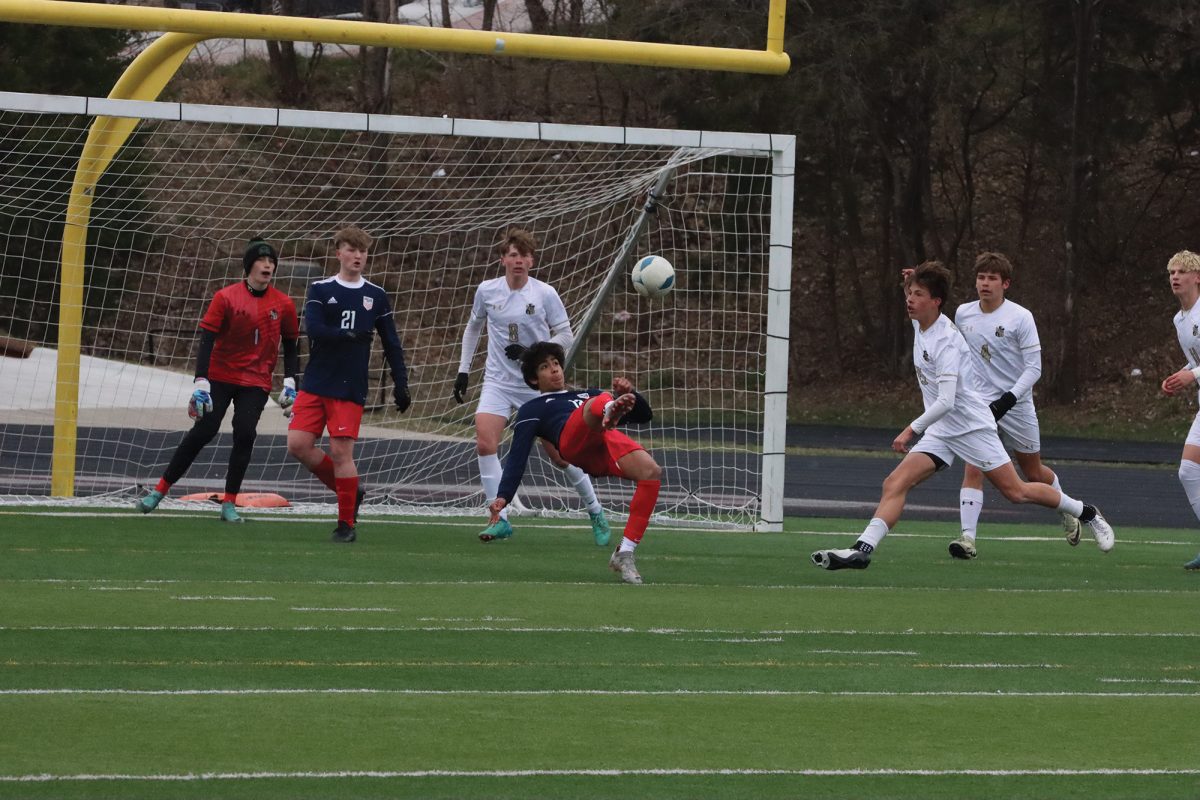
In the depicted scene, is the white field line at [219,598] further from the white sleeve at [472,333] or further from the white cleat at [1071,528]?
the white cleat at [1071,528]

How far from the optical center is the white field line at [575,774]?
16.2 ft

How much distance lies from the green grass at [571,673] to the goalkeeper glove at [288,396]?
36.6 inches

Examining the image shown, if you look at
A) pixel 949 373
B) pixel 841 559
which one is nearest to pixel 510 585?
pixel 841 559

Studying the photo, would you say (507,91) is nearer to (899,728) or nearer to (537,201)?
(537,201)

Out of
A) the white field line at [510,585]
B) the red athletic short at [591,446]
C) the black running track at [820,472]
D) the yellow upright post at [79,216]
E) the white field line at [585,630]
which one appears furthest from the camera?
the black running track at [820,472]

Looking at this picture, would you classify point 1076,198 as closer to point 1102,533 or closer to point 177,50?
point 1102,533

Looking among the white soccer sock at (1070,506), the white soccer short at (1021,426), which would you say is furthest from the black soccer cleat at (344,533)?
the white soccer sock at (1070,506)

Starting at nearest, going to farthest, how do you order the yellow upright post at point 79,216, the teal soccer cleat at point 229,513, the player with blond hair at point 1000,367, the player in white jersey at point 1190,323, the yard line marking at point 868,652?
the yard line marking at point 868,652
the player in white jersey at point 1190,323
the player with blond hair at point 1000,367
the teal soccer cleat at point 229,513
the yellow upright post at point 79,216

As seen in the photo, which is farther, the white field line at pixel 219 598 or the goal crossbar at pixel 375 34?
the goal crossbar at pixel 375 34

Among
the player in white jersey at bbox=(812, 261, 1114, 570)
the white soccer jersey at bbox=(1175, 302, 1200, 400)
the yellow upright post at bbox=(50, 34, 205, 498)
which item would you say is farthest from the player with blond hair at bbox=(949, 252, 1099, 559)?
the yellow upright post at bbox=(50, 34, 205, 498)

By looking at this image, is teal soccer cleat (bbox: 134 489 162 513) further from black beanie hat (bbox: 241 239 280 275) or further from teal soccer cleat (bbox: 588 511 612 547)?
teal soccer cleat (bbox: 588 511 612 547)

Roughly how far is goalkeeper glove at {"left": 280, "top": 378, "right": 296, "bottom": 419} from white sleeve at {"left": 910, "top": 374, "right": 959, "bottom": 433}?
4305mm

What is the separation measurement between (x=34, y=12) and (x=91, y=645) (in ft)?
19.6

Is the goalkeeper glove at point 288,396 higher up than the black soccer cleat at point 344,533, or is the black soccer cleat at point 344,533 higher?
the goalkeeper glove at point 288,396
